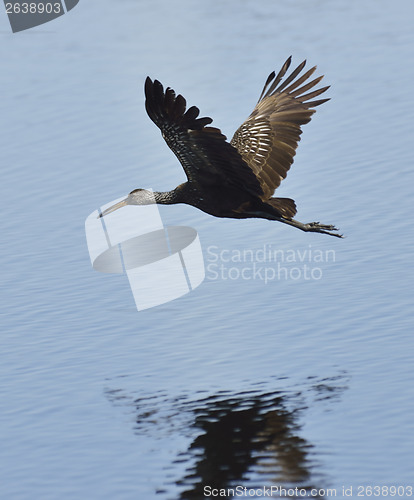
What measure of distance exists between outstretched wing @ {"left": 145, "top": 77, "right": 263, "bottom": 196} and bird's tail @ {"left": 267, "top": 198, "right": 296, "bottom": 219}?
0.39 m

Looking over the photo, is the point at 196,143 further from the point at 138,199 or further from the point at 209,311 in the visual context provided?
the point at 209,311

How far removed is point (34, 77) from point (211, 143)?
64.3 ft

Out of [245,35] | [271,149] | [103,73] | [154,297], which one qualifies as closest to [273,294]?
[154,297]

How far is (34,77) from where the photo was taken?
3500cm

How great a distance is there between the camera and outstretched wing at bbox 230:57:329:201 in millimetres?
A: 18516

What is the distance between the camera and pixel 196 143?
53.2 feet

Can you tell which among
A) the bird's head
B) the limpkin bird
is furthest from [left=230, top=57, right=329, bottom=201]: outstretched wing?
the bird's head

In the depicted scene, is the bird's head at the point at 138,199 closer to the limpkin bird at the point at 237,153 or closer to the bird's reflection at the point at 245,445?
the limpkin bird at the point at 237,153

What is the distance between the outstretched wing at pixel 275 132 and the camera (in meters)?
18.5

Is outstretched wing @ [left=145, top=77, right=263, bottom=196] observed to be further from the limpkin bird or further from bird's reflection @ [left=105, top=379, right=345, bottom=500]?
bird's reflection @ [left=105, top=379, right=345, bottom=500]

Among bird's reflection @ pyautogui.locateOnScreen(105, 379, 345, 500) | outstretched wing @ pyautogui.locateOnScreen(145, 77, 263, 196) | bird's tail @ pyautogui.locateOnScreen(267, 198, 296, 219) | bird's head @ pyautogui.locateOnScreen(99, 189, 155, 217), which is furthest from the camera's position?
bird's head @ pyautogui.locateOnScreen(99, 189, 155, 217)

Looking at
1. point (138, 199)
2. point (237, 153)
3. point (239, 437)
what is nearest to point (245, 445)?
point (239, 437)

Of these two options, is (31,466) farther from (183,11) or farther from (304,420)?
(183,11)

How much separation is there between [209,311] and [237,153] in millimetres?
4704
